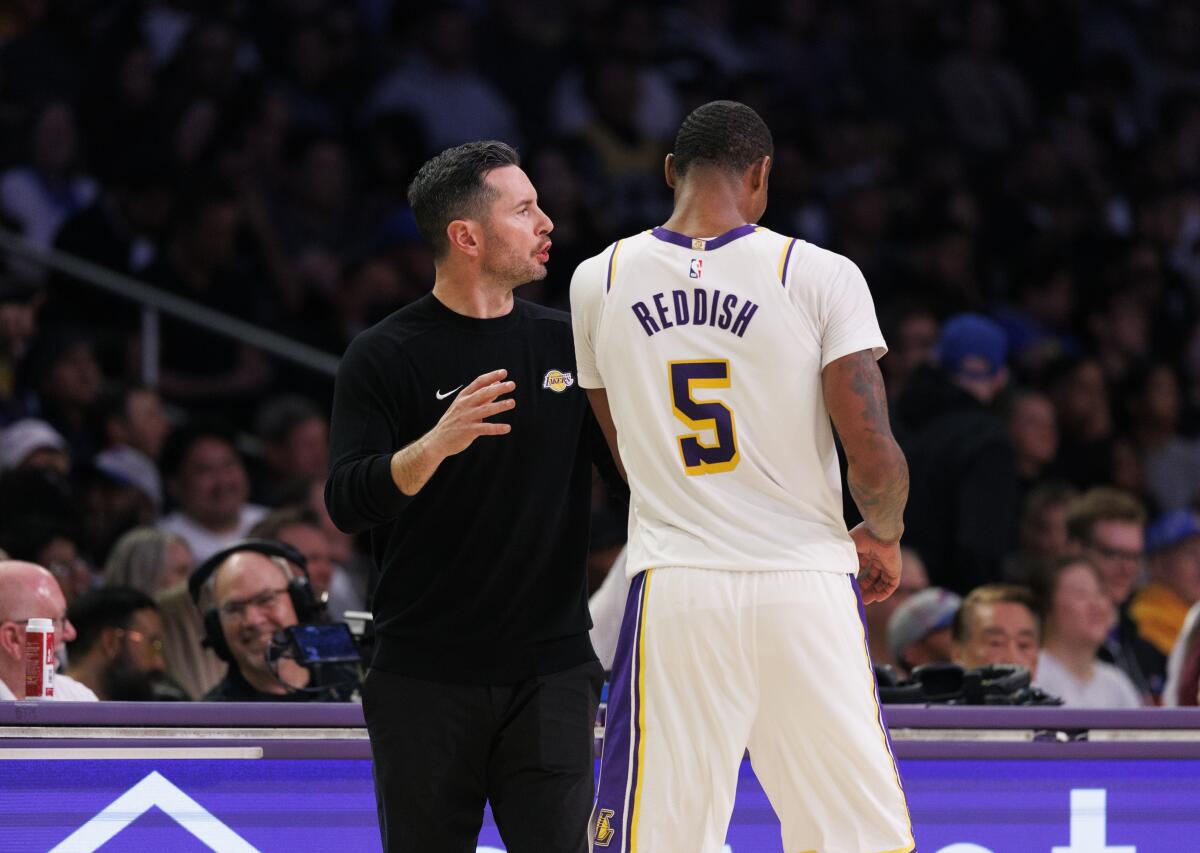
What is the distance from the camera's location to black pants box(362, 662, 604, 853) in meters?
4.00

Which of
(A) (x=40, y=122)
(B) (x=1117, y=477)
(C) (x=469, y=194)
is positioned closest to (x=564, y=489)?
(C) (x=469, y=194)

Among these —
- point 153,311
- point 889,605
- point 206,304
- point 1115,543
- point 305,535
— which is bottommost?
point 889,605

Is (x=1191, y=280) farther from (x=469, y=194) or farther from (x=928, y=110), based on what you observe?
(x=469, y=194)

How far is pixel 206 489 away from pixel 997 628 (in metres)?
3.43

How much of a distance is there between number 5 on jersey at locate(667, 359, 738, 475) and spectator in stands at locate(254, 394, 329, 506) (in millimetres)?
5166

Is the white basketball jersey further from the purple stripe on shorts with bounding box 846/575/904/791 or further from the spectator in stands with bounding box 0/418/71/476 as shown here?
the spectator in stands with bounding box 0/418/71/476

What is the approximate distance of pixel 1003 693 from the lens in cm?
529

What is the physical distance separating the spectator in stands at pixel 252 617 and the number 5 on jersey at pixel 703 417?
2.26 meters

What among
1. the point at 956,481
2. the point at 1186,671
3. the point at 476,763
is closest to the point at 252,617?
the point at 476,763

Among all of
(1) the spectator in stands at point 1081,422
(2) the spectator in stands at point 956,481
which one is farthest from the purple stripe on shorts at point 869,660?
(1) the spectator in stands at point 1081,422

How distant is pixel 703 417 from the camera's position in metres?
3.90

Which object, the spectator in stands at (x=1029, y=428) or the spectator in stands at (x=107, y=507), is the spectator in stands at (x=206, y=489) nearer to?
the spectator in stands at (x=107, y=507)

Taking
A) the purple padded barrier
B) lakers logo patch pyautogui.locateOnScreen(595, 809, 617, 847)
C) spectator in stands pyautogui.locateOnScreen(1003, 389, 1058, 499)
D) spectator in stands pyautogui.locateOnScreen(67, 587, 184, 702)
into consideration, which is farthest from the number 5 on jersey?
spectator in stands pyautogui.locateOnScreen(1003, 389, 1058, 499)

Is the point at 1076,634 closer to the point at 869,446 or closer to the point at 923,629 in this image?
the point at 923,629
